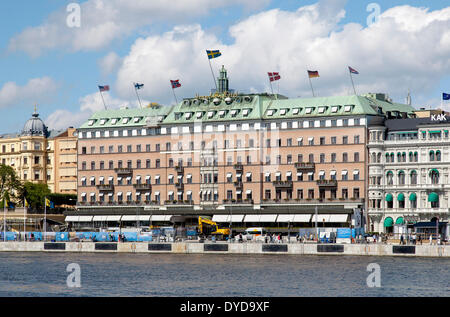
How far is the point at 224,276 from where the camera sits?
333 feet

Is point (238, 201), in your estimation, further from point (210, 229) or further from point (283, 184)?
point (210, 229)

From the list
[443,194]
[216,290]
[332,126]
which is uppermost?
[332,126]

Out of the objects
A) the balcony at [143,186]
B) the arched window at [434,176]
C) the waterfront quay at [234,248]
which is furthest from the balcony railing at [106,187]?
the arched window at [434,176]

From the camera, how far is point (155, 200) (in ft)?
618

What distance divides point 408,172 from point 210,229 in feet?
112

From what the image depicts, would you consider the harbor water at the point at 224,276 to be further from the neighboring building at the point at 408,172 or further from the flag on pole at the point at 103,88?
the flag on pole at the point at 103,88

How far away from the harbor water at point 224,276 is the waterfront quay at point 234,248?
10.6ft

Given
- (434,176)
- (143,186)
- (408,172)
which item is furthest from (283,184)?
(143,186)

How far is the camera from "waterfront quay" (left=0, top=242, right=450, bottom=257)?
427 feet

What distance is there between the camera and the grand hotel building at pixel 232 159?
172 meters

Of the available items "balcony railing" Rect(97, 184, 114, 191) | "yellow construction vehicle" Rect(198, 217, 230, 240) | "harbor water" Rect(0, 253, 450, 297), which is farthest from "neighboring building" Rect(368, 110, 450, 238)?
"balcony railing" Rect(97, 184, 114, 191)
